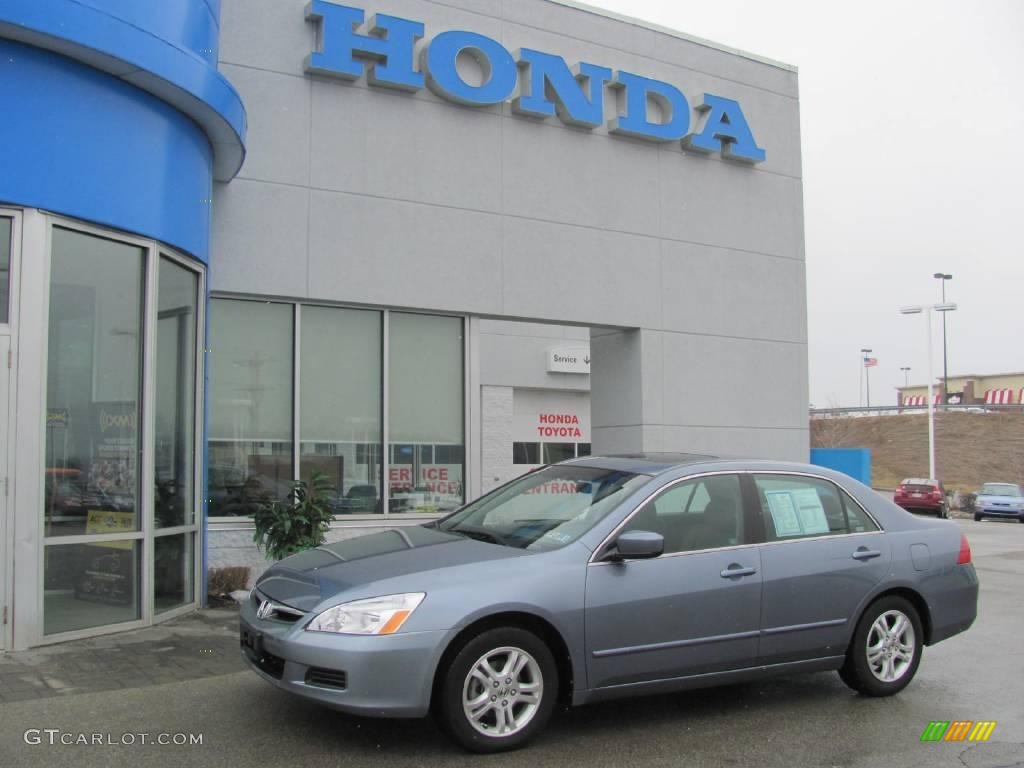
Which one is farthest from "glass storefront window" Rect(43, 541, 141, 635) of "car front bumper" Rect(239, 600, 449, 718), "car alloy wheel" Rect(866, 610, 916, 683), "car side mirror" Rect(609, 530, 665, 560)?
"car alloy wheel" Rect(866, 610, 916, 683)

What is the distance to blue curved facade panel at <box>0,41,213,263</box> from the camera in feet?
22.6

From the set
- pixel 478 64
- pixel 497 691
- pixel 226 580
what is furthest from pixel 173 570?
pixel 478 64

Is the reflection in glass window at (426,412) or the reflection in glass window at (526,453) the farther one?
the reflection in glass window at (526,453)

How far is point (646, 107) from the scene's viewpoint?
13.0 m

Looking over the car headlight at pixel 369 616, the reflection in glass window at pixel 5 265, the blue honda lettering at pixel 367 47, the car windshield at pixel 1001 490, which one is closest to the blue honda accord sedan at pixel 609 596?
the car headlight at pixel 369 616

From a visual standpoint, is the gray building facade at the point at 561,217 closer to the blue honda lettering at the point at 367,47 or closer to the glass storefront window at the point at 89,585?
the blue honda lettering at the point at 367,47

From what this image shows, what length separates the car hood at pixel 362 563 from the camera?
203 inches

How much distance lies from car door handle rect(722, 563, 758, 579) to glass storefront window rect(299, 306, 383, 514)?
566cm

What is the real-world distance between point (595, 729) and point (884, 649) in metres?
2.13

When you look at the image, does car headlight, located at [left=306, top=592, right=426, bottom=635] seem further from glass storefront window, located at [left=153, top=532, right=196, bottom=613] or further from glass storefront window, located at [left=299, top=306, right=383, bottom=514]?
glass storefront window, located at [left=299, top=306, right=383, bottom=514]

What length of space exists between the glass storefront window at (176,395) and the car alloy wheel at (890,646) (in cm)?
556

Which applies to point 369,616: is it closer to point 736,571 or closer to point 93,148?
point 736,571

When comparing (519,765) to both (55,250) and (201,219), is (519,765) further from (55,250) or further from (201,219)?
(201,219)

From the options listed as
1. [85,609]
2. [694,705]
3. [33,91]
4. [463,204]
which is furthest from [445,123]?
[694,705]
